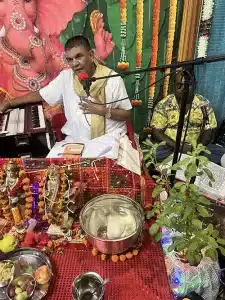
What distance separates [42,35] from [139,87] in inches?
41.0

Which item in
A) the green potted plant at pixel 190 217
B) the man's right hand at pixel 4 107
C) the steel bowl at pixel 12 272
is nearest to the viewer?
the green potted plant at pixel 190 217

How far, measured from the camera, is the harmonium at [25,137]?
2.35 meters

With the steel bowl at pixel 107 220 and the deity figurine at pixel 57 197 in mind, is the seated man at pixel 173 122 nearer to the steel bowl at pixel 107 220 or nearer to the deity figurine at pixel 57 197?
the steel bowl at pixel 107 220

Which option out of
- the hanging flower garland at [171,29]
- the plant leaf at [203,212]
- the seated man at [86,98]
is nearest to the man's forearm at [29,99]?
the seated man at [86,98]

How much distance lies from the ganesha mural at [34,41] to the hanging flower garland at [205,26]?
32.4 inches

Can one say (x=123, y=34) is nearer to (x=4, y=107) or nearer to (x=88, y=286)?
(x=4, y=107)

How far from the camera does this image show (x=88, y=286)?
160cm

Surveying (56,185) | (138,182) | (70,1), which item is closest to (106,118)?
(138,182)

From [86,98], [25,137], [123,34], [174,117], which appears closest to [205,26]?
[123,34]

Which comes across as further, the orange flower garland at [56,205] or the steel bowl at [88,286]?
the orange flower garland at [56,205]

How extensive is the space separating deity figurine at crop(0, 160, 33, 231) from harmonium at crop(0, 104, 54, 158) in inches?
15.3

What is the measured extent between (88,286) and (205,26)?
2336 mm

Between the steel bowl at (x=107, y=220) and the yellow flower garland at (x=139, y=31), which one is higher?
the yellow flower garland at (x=139, y=31)

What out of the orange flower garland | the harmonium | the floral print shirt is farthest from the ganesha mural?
the orange flower garland
